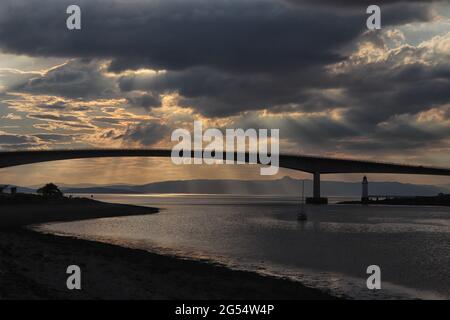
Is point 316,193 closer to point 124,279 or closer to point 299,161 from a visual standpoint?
point 299,161

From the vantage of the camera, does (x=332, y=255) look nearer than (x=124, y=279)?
No

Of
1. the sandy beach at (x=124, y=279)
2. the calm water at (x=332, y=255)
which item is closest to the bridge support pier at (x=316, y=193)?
the calm water at (x=332, y=255)

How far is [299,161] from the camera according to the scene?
471ft

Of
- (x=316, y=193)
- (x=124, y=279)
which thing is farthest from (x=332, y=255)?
(x=316, y=193)

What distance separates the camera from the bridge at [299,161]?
124500 mm

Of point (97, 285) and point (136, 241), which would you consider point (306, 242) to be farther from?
point (97, 285)

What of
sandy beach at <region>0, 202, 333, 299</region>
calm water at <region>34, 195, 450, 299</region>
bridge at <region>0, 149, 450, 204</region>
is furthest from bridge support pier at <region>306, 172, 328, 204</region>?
sandy beach at <region>0, 202, 333, 299</region>

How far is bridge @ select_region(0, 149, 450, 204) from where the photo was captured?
124500 mm

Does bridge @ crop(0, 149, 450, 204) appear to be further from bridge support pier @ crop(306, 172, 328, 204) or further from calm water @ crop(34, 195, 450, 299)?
calm water @ crop(34, 195, 450, 299)

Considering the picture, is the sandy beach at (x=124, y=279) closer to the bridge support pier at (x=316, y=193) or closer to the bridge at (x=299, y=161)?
the bridge at (x=299, y=161)
